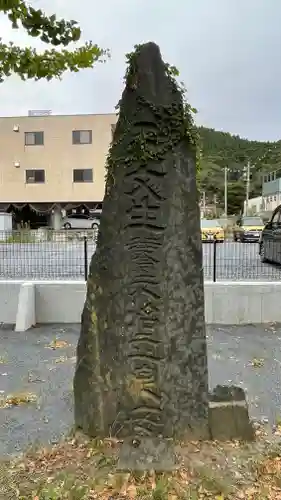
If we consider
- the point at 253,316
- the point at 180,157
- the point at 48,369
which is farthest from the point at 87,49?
the point at 253,316

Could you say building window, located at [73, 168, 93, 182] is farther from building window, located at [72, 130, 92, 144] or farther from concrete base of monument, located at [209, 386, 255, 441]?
concrete base of monument, located at [209, 386, 255, 441]

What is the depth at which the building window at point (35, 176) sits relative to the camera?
34.1 metres

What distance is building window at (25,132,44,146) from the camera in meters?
33.4

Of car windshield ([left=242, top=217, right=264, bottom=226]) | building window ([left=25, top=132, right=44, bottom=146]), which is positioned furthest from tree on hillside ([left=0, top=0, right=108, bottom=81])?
building window ([left=25, top=132, right=44, bottom=146])

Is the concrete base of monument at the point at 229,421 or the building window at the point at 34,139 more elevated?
the building window at the point at 34,139

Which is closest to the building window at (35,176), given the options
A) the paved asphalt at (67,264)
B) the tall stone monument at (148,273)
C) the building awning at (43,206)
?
the building awning at (43,206)

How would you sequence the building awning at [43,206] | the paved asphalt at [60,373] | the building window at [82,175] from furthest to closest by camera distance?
1. the building awning at [43,206]
2. the building window at [82,175]
3. the paved asphalt at [60,373]

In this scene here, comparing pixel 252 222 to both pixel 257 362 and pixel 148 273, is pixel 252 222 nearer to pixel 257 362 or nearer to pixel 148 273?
pixel 257 362

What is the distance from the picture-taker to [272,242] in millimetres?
11648

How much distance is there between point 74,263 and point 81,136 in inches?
1032

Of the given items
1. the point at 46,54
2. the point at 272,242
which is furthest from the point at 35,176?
the point at 46,54

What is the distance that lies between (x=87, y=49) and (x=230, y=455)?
391 cm

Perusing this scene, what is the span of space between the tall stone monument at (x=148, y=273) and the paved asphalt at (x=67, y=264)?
15.6 feet

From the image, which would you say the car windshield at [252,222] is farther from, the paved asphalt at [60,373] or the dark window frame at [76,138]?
the paved asphalt at [60,373]
